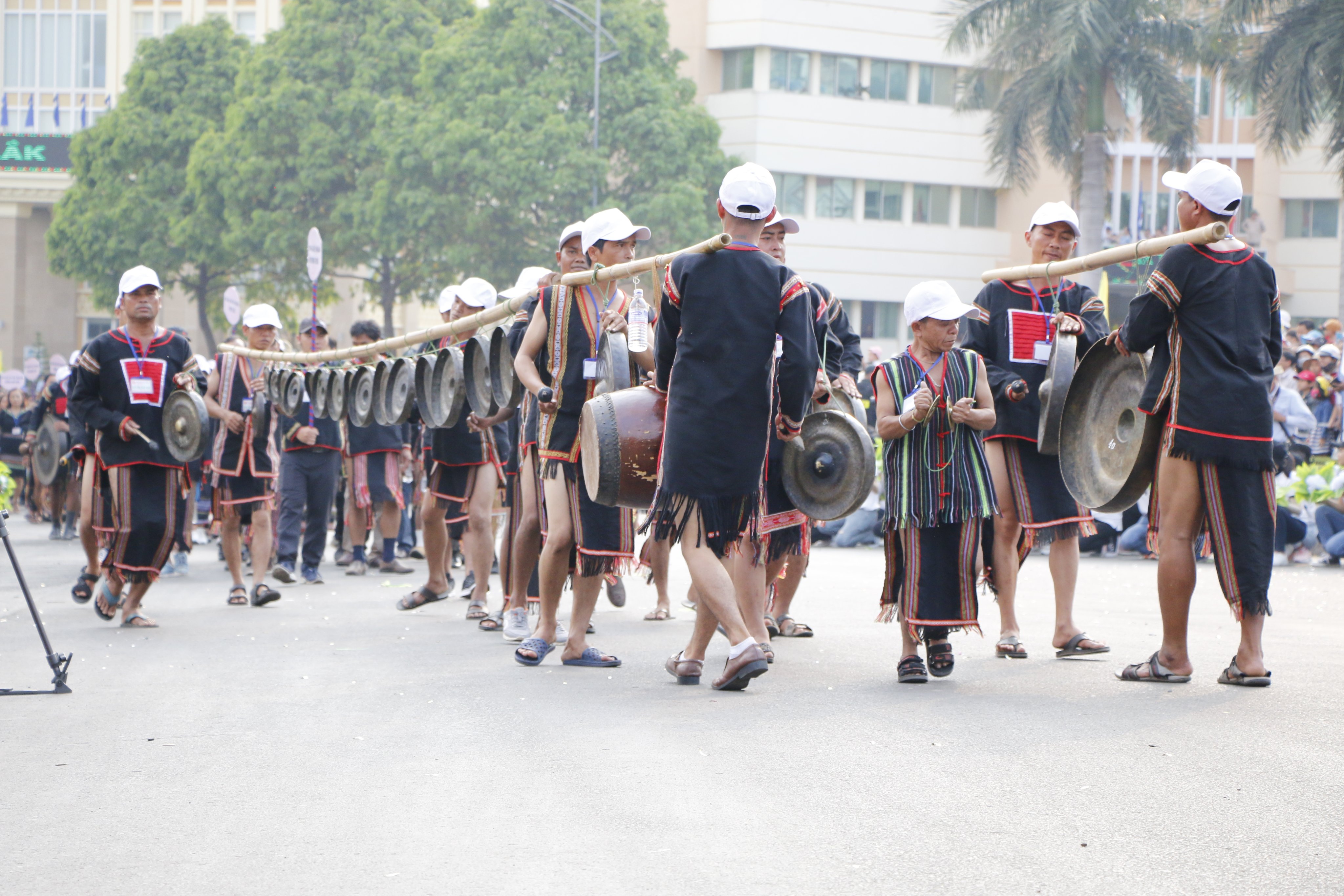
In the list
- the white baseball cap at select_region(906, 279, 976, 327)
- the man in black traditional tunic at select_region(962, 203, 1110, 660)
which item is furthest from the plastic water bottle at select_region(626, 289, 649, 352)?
the man in black traditional tunic at select_region(962, 203, 1110, 660)

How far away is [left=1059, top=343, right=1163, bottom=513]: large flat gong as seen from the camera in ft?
25.0

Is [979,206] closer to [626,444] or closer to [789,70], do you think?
[789,70]

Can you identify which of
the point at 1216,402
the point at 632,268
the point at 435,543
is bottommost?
the point at 435,543

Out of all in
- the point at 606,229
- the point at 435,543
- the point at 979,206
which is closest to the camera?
the point at 606,229

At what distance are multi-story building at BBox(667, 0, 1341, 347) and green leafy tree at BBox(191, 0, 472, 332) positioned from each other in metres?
11.3

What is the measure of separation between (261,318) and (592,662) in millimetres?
6409

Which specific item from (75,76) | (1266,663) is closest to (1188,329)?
(1266,663)

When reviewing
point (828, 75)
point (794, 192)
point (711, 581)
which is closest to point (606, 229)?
point (711, 581)

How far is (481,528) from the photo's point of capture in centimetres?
1126

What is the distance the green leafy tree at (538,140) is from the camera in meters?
41.9

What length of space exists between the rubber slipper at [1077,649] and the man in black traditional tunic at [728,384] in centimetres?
197

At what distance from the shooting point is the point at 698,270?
723 centimetres

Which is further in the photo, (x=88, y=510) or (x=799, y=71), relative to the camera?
(x=799, y=71)

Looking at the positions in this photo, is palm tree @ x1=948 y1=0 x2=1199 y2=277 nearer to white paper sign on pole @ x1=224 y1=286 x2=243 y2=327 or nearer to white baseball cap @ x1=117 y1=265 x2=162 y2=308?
white paper sign on pole @ x1=224 y1=286 x2=243 y2=327
